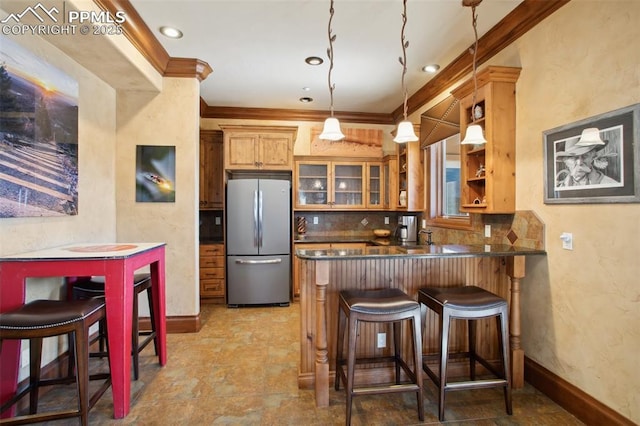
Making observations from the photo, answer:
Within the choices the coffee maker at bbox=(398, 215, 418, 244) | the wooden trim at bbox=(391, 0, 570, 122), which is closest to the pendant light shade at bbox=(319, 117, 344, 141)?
the wooden trim at bbox=(391, 0, 570, 122)

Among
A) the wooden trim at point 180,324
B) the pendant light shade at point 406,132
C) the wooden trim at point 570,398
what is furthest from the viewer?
the wooden trim at point 180,324

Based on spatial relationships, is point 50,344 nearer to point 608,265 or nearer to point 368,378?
point 368,378

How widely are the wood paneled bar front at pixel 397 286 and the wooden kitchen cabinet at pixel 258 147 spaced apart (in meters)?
2.29

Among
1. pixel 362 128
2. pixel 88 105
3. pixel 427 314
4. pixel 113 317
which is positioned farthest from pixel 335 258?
pixel 362 128

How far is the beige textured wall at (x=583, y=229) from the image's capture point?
1651mm

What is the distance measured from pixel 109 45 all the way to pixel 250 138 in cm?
201

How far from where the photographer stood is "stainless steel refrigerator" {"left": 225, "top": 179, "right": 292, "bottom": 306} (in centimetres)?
398

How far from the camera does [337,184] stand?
15.4ft

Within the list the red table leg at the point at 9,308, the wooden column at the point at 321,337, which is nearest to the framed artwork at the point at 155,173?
the red table leg at the point at 9,308

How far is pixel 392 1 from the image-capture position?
2217mm

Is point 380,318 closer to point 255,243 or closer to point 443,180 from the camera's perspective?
point 255,243

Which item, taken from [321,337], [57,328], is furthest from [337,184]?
[57,328]

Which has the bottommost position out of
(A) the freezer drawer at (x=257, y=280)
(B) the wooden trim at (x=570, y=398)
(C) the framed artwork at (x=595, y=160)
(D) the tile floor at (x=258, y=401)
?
(D) the tile floor at (x=258, y=401)

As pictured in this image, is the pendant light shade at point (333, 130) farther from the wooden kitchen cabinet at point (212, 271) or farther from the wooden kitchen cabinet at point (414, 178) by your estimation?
the wooden kitchen cabinet at point (212, 271)
